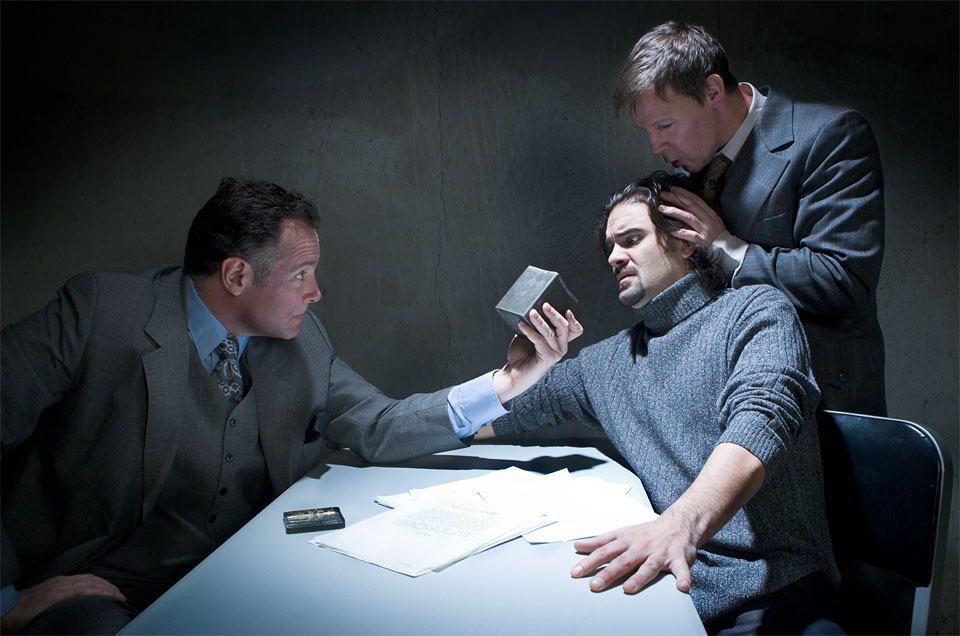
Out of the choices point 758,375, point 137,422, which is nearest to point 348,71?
point 137,422

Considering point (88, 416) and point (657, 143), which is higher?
point (657, 143)

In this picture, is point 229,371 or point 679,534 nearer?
point 679,534

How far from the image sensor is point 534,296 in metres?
1.64

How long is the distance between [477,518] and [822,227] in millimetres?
997

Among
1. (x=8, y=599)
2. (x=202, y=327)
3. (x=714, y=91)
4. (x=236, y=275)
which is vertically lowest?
(x=8, y=599)

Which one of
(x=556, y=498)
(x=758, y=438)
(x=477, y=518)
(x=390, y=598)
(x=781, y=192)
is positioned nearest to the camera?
(x=390, y=598)

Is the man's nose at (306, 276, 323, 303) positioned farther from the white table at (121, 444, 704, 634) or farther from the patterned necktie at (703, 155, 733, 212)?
the patterned necktie at (703, 155, 733, 212)

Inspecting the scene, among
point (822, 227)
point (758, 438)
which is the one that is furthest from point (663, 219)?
point (758, 438)

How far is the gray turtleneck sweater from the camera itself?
1310mm

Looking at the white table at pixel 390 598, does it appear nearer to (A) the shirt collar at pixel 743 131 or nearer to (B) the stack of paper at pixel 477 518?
(B) the stack of paper at pixel 477 518

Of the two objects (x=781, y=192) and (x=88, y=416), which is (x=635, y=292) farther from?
(x=88, y=416)

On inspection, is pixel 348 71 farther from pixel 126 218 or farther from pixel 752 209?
pixel 752 209

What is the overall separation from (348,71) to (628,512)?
161 centimetres

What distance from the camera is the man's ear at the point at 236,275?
5.34ft
